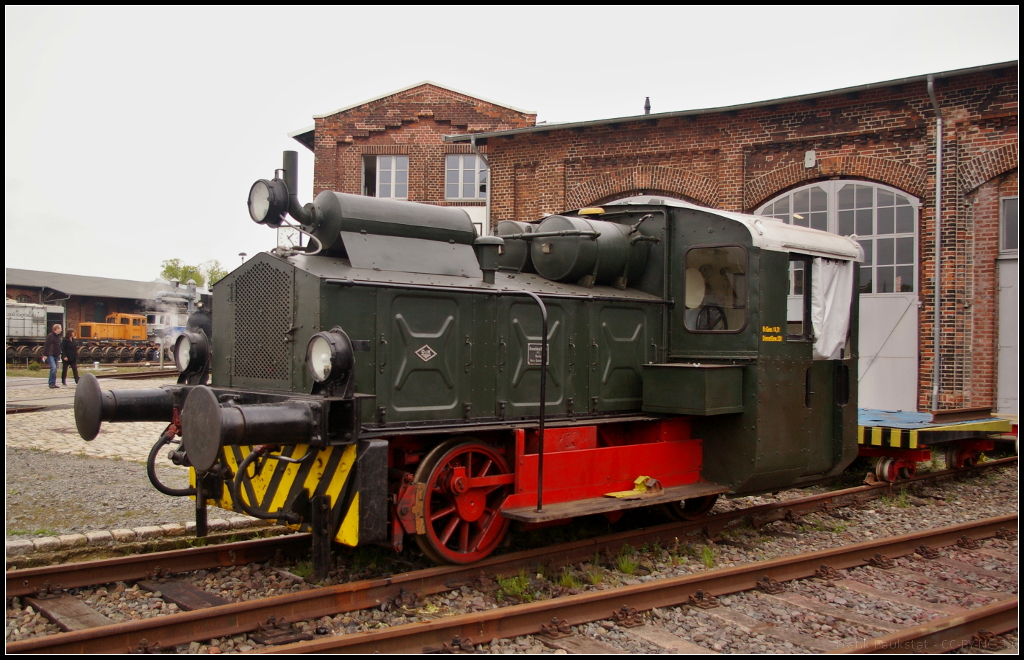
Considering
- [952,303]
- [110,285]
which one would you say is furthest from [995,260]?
[110,285]

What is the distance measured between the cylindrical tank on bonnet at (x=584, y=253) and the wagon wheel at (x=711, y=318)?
30.7 inches

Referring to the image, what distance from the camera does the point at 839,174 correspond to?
15.2 m

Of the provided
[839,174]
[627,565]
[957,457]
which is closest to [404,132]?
[839,174]

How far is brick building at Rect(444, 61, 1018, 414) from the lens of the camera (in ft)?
45.9

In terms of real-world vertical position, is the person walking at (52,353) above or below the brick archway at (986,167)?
below

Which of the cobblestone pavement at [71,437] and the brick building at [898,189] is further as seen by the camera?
the brick building at [898,189]

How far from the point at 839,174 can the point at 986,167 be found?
7.98 feet

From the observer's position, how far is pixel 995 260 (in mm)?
14039

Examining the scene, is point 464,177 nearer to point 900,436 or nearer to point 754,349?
point 900,436

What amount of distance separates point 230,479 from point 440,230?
2.52 m

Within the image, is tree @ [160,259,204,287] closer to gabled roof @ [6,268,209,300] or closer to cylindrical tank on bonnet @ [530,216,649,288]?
gabled roof @ [6,268,209,300]

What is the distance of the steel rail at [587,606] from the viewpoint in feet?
14.2

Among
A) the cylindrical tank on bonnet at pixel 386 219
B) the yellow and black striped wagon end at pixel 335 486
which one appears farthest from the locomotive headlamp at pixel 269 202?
the yellow and black striped wagon end at pixel 335 486

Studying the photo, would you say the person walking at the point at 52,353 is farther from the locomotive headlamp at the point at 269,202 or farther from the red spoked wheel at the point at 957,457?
the red spoked wheel at the point at 957,457
